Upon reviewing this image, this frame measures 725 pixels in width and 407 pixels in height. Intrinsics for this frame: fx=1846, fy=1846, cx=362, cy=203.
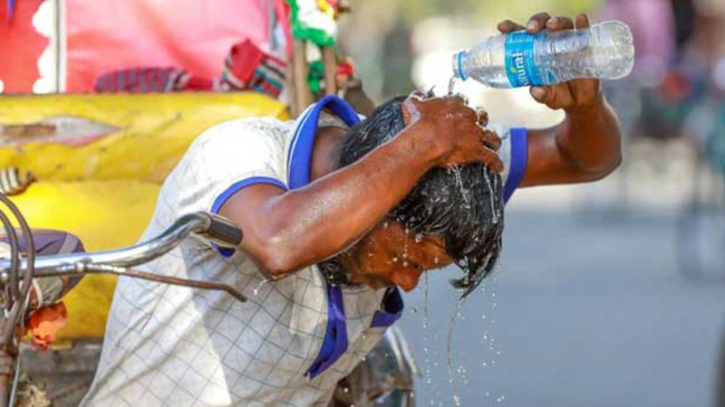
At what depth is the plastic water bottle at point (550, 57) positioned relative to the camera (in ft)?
11.0

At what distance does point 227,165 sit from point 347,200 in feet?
1.00

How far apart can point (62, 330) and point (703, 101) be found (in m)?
11.3

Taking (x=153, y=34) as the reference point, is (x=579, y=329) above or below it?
below

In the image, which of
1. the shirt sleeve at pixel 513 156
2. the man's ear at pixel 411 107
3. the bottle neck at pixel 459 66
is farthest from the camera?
the shirt sleeve at pixel 513 156

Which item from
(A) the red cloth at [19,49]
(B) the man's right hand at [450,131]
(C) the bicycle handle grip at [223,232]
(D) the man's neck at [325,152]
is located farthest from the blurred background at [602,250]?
(C) the bicycle handle grip at [223,232]

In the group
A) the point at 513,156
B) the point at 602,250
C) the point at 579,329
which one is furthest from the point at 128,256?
the point at 602,250

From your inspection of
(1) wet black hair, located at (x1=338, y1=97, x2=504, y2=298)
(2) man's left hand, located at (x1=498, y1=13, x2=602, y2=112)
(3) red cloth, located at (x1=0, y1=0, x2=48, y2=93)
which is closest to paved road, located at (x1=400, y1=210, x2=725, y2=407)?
(3) red cloth, located at (x1=0, y1=0, x2=48, y2=93)

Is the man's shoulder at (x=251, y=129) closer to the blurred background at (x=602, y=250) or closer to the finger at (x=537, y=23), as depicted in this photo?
the blurred background at (x=602, y=250)

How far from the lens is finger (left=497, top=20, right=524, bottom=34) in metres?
3.43

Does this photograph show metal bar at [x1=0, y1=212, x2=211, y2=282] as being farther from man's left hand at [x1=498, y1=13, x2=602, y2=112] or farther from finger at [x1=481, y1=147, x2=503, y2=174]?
man's left hand at [x1=498, y1=13, x2=602, y2=112]

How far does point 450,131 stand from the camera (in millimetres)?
3025

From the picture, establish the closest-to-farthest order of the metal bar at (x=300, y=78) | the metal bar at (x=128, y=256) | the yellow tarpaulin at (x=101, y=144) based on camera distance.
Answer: the metal bar at (x=128, y=256) < the yellow tarpaulin at (x=101, y=144) < the metal bar at (x=300, y=78)

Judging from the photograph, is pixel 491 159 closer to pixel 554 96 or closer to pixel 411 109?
pixel 411 109

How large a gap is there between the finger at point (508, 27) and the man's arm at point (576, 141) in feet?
0.07
